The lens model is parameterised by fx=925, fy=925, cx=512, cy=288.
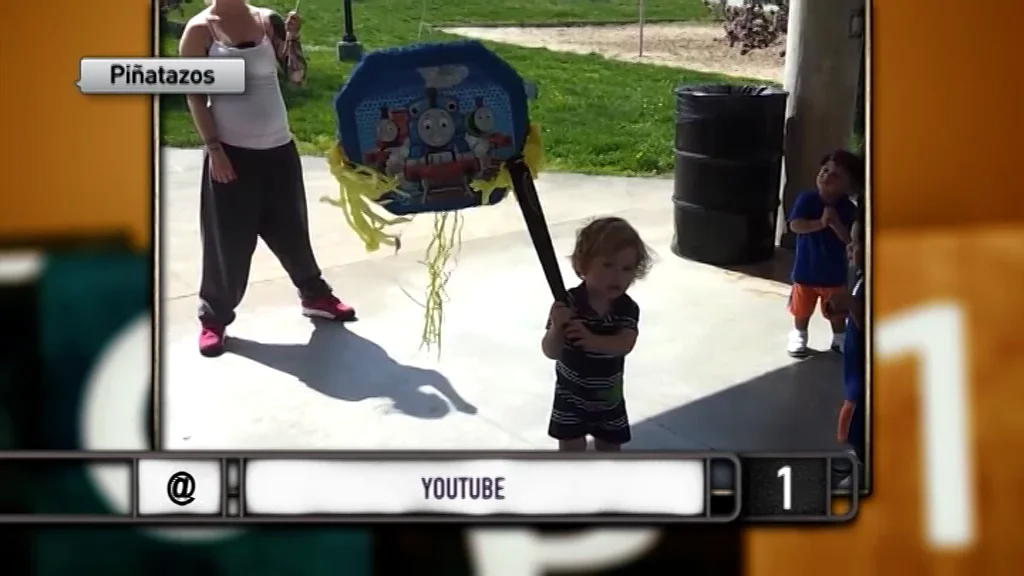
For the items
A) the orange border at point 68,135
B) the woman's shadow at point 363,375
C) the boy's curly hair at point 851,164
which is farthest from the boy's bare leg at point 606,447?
the orange border at point 68,135

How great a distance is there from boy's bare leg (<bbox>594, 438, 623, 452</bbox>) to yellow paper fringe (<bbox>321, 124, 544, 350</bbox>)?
30cm

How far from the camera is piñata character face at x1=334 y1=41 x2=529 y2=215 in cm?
147

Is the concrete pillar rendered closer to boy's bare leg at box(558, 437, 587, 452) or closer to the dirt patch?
the dirt patch

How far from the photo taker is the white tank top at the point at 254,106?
146 cm

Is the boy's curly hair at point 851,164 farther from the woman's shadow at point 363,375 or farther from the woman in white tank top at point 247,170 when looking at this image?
the woman in white tank top at point 247,170

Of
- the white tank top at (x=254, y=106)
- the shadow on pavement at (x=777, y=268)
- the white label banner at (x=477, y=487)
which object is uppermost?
the white tank top at (x=254, y=106)

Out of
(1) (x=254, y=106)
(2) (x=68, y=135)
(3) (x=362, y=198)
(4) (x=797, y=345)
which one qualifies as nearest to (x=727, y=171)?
(4) (x=797, y=345)

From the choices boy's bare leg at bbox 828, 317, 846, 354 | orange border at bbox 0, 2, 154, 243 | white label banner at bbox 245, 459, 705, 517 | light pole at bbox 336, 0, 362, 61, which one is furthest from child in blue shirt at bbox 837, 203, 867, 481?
orange border at bbox 0, 2, 154, 243

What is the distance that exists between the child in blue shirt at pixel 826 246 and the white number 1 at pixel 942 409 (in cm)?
10

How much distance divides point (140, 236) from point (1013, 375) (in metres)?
1.45

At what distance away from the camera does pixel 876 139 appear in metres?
1.51

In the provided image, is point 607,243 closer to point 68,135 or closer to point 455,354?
point 455,354

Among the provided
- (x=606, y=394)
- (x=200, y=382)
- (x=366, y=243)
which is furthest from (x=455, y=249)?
(x=200, y=382)

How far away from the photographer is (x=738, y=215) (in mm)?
1543
